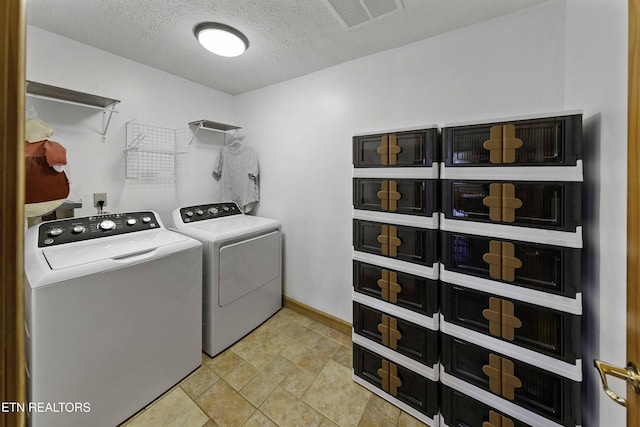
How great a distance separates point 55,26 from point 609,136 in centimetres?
308

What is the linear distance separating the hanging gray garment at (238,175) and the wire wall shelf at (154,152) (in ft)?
1.29

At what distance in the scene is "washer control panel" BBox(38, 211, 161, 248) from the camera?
1453 mm

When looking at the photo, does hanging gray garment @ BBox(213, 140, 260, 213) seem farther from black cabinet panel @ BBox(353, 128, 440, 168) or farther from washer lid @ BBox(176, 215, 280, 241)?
black cabinet panel @ BBox(353, 128, 440, 168)

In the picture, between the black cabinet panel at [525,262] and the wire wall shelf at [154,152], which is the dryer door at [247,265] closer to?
the wire wall shelf at [154,152]

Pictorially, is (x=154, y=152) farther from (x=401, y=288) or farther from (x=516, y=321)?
(x=516, y=321)

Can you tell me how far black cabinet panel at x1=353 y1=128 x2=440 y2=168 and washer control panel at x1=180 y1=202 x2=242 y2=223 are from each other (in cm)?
153

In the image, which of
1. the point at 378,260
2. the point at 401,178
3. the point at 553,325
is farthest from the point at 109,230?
the point at 553,325

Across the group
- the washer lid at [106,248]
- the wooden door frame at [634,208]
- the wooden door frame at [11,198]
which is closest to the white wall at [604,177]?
the wooden door frame at [634,208]

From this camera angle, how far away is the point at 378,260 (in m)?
1.55

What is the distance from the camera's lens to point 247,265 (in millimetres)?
2100

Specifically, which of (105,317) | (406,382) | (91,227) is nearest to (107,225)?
(91,227)

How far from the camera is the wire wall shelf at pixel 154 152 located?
213cm

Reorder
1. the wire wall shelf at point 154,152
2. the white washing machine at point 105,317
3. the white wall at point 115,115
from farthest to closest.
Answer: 1. the wire wall shelf at point 154,152
2. the white wall at point 115,115
3. the white washing machine at point 105,317

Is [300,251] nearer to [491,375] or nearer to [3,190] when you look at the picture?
[491,375]
